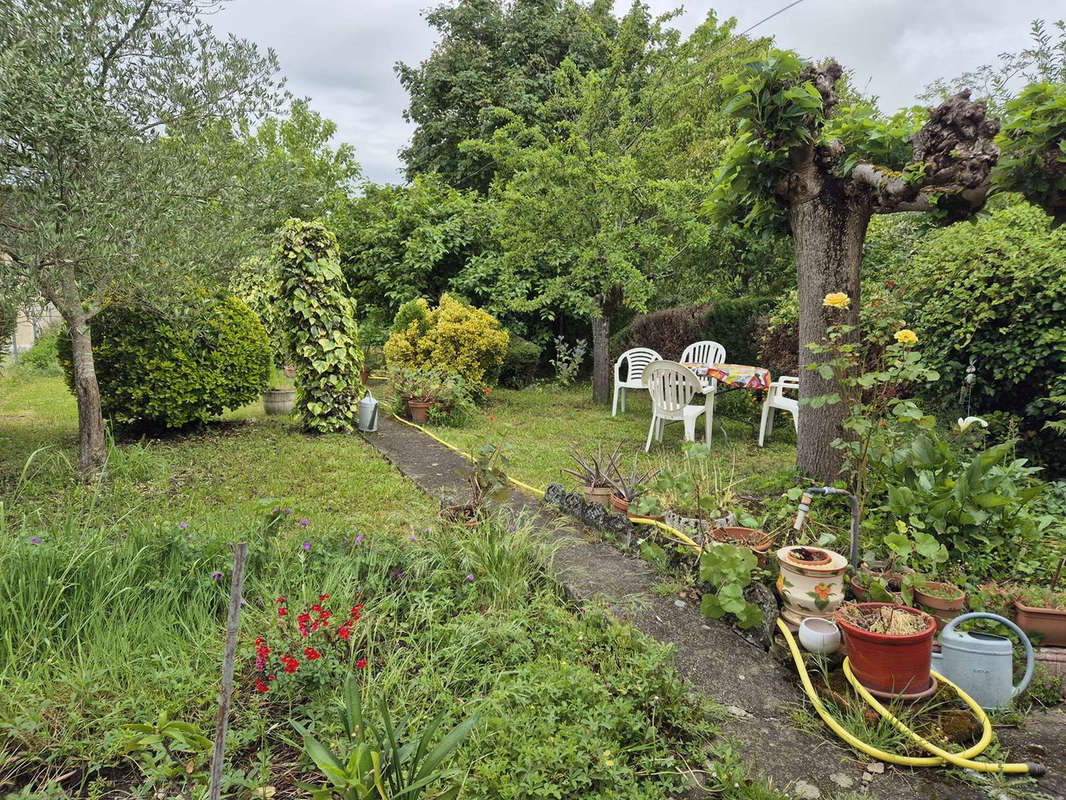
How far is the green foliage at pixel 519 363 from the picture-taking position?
10391mm

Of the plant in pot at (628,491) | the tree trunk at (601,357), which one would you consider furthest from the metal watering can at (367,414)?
the tree trunk at (601,357)

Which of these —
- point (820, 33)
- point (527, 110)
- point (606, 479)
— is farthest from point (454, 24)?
point (606, 479)

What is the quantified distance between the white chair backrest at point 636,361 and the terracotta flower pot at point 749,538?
16.9 ft

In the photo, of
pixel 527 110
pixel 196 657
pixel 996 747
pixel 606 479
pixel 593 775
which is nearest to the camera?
pixel 593 775

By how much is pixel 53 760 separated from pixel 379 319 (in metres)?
10.8

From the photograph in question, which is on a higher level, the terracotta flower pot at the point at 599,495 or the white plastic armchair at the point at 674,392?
the white plastic armchair at the point at 674,392

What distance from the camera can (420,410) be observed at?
24.2 feet

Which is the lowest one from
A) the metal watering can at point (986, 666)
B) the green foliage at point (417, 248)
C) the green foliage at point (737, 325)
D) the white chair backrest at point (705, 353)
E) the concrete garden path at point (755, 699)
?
the concrete garden path at point (755, 699)

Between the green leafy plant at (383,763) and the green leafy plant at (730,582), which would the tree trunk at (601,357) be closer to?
the green leafy plant at (730,582)

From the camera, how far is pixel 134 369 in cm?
525

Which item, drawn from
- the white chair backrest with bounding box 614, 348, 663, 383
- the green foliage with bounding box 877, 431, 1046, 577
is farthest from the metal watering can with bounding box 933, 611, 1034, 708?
the white chair backrest with bounding box 614, 348, 663, 383

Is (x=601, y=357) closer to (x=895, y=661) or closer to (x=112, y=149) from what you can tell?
(x=112, y=149)

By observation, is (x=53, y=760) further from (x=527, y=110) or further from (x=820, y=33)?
(x=527, y=110)

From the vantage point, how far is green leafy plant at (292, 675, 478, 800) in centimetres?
125
